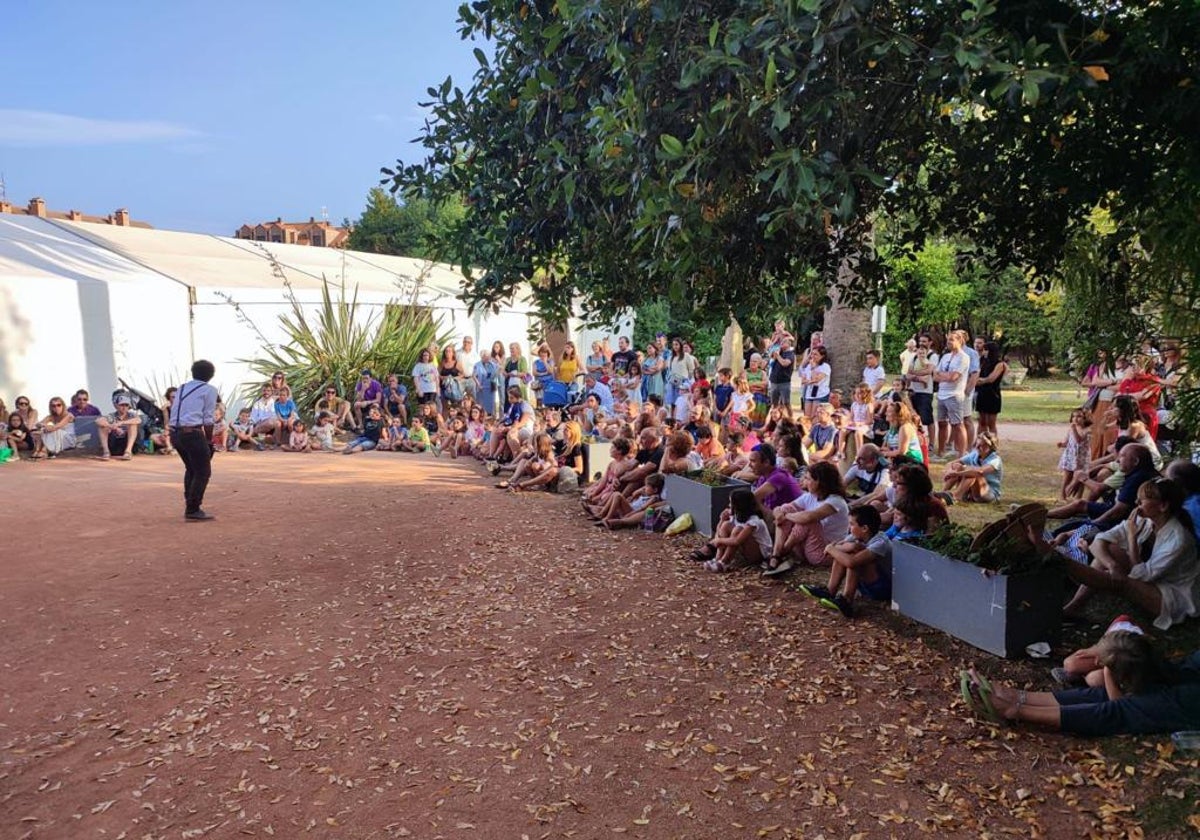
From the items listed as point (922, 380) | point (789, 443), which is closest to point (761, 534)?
point (789, 443)

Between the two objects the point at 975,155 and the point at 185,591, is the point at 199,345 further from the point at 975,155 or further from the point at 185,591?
the point at 975,155

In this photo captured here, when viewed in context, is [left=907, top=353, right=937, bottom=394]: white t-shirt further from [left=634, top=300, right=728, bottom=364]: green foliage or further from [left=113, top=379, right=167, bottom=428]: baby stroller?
[left=634, top=300, right=728, bottom=364]: green foliage

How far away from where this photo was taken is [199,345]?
16.8 metres

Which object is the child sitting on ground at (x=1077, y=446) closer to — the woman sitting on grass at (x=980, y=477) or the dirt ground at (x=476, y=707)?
the woman sitting on grass at (x=980, y=477)

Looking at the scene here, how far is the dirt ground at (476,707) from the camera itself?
402 centimetres

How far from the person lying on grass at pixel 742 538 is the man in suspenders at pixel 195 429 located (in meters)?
5.22

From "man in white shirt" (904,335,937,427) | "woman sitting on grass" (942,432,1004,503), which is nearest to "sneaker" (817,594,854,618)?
"woman sitting on grass" (942,432,1004,503)

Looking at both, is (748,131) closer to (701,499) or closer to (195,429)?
(701,499)

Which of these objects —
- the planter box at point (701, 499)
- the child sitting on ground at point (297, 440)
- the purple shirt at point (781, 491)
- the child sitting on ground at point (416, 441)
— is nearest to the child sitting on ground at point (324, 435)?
the child sitting on ground at point (297, 440)

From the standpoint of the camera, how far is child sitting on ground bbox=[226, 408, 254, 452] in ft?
52.1

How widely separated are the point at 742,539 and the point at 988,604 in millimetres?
2414

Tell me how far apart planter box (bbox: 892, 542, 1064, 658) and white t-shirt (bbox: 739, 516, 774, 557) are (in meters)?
1.73

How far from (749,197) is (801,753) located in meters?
2.81

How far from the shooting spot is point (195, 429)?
9359 millimetres
